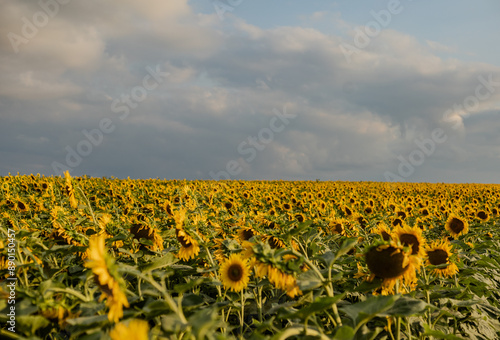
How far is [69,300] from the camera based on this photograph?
250 cm

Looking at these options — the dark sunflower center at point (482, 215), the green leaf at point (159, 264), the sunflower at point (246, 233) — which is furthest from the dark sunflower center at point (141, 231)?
the dark sunflower center at point (482, 215)

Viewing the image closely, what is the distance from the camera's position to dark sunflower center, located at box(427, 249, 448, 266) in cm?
427

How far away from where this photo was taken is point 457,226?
7398 mm

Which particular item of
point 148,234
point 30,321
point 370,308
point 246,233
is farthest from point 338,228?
point 30,321

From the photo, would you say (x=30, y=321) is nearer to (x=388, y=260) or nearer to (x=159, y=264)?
(x=159, y=264)

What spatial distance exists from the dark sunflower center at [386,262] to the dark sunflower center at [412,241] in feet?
2.65

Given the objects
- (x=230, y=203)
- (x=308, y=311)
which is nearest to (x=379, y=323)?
(x=308, y=311)

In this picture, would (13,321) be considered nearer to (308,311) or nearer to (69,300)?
(69,300)

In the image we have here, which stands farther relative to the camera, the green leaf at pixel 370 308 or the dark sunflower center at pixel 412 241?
the dark sunflower center at pixel 412 241

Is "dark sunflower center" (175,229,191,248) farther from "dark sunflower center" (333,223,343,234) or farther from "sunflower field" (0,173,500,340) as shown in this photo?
"dark sunflower center" (333,223,343,234)

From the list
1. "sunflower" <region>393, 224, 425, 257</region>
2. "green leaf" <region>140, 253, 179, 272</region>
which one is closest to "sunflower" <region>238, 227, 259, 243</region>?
"sunflower" <region>393, 224, 425, 257</region>

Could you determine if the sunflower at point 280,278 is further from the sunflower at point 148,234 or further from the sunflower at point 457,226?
the sunflower at point 457,226

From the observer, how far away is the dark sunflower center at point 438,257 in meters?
4.27

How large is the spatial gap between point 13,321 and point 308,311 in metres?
1.56
